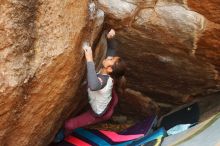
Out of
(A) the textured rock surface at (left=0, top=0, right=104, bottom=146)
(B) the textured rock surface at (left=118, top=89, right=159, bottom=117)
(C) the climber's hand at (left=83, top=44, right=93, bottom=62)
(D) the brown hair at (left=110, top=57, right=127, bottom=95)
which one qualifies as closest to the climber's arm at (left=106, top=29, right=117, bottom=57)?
(D) the brown hair at (left=110, top=57, right=127, bottom=95)

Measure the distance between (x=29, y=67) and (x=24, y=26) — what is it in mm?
383

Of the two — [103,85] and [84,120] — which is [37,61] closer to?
[103,85]

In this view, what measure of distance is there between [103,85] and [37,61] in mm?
1028

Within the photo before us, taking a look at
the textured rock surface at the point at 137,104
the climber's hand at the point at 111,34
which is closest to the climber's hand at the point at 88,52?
the climber's hand at the point at 111,34

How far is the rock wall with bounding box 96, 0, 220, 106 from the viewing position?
5.12 meters

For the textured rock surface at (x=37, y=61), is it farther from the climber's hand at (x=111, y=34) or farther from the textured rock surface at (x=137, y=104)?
the textured rock surface at (x=137, y=104)

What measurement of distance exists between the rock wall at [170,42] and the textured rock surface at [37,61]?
0.76 metres

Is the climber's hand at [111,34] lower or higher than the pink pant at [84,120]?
higher

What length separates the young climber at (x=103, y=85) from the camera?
15.0 feet

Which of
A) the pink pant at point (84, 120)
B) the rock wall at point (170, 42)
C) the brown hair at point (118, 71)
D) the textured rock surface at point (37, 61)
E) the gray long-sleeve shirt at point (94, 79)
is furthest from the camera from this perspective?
the pink pant at point (84, 120)

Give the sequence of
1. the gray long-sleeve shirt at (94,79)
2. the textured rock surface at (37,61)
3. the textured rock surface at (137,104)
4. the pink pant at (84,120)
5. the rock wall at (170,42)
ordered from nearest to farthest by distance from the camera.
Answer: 1. the textured rock surface at (37,61)
2. the gray long-sleeve shirt at (94,79)
3. the rock wall at (170,42)
4. the pink pant at (84,120)
5. the textured rock surface at (137,104)

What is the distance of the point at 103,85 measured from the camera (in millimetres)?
4805

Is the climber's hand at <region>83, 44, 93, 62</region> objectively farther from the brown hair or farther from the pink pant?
the pink pant

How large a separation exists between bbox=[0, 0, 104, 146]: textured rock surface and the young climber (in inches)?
7.3
